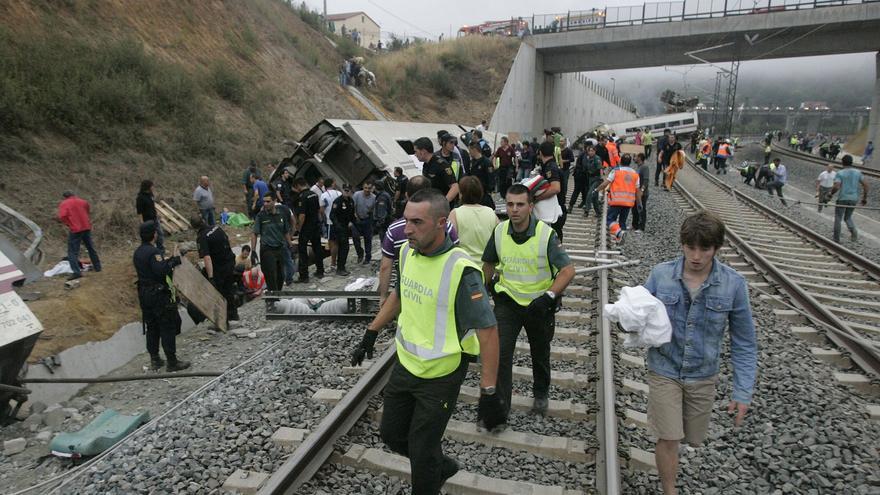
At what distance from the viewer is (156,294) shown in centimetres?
715

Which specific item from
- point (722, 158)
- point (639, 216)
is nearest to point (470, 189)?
point (639, 216)

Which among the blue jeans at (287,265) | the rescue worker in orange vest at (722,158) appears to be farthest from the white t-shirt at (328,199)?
the rescue worker in orange vest at (722,158)

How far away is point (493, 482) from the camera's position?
355 cm

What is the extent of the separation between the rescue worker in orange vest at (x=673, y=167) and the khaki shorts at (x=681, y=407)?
14.5 m

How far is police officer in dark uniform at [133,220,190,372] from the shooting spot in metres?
7.02

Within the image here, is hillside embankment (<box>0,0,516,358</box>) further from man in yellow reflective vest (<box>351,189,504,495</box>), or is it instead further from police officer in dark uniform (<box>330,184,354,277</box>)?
man in yellow reflective vest (<box>351,189,504,495</box>)

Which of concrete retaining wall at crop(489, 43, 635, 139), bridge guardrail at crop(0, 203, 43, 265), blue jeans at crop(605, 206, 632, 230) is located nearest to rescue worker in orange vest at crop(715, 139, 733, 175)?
concrete retaining wall at crop(489, 43, 635, 139)

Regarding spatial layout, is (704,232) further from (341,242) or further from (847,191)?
(847,191)

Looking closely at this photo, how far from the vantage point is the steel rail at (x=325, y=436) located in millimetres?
3396

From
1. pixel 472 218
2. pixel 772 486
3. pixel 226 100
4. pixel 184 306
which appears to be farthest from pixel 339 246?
pixel 226 100

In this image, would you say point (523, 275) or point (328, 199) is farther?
point (328, 199)

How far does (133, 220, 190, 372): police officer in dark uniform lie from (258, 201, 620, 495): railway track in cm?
354

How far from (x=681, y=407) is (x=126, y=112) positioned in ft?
53.7

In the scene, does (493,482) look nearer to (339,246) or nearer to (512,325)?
(512,325)
